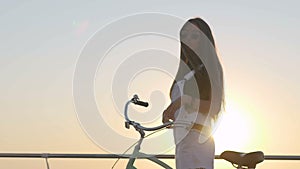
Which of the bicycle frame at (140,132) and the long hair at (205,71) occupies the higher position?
the long hair at (205,71)

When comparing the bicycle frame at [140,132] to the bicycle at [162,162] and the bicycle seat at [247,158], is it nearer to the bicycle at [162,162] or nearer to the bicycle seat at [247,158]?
the bicycle at [162,162]

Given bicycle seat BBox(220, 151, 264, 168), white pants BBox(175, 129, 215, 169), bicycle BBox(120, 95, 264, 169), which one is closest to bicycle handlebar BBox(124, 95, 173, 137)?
bicycle BBox(120, 95, 264, 169)

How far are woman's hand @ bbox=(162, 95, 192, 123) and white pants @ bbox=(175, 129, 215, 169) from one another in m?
0.11

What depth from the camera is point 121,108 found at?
2227 mm

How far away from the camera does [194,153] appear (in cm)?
224

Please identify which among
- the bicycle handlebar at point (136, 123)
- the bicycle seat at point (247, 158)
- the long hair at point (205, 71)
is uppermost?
the long hair at point (205, 71)

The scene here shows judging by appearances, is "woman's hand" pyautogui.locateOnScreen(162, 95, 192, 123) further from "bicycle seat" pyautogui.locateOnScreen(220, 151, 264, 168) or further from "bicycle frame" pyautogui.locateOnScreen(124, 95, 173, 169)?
"bicycle seat" pyautogui.locateOnScreen(220, 151, 264, 168)

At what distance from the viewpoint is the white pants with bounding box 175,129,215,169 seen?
2.24m

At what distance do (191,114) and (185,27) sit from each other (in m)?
0.40

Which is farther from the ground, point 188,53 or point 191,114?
point 188,53

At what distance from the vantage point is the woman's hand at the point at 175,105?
2.21 metres

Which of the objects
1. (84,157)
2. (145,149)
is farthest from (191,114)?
(84,157)

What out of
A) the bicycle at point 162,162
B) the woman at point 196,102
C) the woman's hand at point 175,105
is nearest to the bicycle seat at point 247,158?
the bicycle at point 162,162

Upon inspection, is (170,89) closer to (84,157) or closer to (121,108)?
(121,108)
